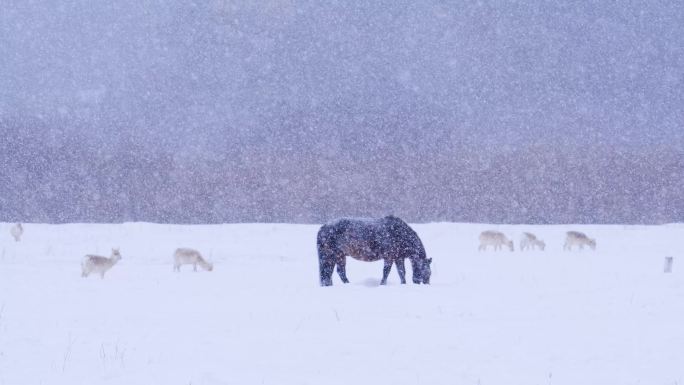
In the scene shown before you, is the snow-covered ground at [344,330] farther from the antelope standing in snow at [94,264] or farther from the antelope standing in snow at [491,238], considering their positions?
the antelope standing in snow at [491,238]

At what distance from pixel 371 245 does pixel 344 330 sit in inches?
308

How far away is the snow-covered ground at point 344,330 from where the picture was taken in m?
6.22

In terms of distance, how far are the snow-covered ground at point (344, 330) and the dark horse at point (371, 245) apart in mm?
805

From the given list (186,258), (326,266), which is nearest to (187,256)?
(186,258)

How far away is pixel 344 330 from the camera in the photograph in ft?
26.9

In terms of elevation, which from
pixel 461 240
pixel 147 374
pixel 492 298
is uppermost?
pixel 461 240

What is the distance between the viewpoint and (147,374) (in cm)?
598

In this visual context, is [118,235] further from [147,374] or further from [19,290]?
[147,374]

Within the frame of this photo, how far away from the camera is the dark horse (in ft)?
52.1

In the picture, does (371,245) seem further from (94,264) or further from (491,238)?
(491,238)

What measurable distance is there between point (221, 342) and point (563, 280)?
10493mm

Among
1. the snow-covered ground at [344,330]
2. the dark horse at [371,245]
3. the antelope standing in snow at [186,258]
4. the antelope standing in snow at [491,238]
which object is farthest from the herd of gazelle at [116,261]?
the antelope standing in snow at [491,238]

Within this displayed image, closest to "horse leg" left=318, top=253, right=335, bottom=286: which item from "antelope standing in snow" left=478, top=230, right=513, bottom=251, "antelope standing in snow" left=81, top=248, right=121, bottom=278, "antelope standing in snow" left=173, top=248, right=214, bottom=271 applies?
"antelope standing in snow" left=173, top=248, right=214, bottom=271

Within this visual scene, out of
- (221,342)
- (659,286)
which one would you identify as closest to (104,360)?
(221,342)
